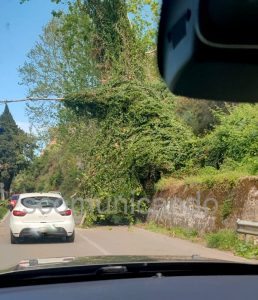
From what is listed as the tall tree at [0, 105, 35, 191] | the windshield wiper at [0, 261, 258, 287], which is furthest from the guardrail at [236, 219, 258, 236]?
the tall tree at [0, 105, 35, 191]

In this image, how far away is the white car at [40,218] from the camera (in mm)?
16562

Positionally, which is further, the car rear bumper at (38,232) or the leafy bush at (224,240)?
the car rear bumper at (38,232)

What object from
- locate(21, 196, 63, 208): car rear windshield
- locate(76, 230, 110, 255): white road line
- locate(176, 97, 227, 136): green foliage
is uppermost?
locate(176, 97, 227, 136): green foliage

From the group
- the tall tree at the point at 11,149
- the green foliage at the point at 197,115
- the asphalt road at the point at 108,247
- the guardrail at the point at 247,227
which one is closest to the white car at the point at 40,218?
the asphalt road at the point at 108,247

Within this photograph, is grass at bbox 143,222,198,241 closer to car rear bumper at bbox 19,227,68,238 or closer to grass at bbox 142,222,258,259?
grass at bbox 142,222,258,259

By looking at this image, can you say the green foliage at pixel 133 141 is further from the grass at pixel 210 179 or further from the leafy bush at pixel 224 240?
the leafy bush at pixel 224 240

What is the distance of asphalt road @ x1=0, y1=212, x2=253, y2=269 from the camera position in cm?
1381

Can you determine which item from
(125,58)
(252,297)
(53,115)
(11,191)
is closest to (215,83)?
(252,297)

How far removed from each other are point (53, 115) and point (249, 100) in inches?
1532

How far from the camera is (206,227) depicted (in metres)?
18.7

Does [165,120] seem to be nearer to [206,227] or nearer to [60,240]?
[206,227]

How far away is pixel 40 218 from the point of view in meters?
16.6

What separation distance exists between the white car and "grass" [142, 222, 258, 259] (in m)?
3.99

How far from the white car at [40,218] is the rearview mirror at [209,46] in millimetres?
15024
